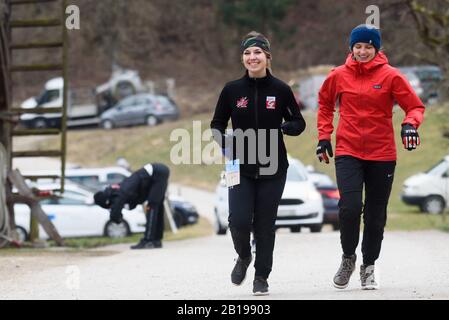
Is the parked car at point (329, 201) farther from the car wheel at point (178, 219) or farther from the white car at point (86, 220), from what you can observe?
the car wheel at point (178, 219)

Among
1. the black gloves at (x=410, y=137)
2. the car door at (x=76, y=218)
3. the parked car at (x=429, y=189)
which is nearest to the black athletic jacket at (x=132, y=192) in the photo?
the car door at (x=76, y=218)

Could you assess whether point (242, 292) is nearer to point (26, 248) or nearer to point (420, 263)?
point (420, 263)

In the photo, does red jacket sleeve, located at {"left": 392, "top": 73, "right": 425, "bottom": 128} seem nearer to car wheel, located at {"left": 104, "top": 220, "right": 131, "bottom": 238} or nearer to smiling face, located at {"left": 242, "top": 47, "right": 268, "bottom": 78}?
smiling face, located at {"left": 242, "top": 47, "right": 268, "bottom": 78}

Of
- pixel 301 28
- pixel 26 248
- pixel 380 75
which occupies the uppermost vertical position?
pixel 301 28

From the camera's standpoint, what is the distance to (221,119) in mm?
10531

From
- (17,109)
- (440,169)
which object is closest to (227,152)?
(17,109)

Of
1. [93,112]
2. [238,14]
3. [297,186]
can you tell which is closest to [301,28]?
[238,14]

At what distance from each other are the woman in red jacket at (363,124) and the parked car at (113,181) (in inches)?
904

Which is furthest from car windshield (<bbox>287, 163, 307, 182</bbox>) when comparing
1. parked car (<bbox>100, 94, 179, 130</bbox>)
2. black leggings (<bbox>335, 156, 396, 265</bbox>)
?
parked car (<bbox>100, 94, 179, 130</bbox>)

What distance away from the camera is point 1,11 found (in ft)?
60.3

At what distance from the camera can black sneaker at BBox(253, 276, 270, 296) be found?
10289 millimetres

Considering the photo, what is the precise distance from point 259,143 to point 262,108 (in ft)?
0.96

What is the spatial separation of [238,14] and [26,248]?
4937 centimetres

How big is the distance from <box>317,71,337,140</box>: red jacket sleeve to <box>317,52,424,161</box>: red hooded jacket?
0.04 m
